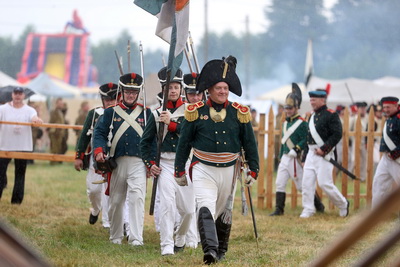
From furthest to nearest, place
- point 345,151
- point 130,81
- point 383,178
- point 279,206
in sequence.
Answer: point 345,151, point 279,206, point 383,178, point 130,81

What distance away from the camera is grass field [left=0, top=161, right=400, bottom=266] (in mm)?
7789

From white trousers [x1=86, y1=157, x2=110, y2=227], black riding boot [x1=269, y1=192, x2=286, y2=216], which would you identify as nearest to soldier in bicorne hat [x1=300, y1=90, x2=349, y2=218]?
black riding boot [x1=269, y1=192, x2=286, y2=216]

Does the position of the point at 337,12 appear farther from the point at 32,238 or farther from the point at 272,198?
the point at 32,238

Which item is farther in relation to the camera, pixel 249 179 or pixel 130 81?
pixel 130 81

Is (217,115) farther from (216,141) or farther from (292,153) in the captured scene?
(292,153)

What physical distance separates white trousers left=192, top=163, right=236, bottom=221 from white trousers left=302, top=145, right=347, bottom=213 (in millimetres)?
5153

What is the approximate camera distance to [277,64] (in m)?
72.8

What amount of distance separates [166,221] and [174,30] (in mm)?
1979

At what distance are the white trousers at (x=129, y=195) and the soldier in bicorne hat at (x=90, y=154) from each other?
1461 millimetres

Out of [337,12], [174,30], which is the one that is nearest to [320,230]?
[174,30]

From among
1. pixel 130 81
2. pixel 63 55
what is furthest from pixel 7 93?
pixel 63 55

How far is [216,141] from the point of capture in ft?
24.8

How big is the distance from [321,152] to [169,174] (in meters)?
4.27

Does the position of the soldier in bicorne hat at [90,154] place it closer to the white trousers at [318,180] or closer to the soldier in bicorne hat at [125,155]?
the soldier in bicorne hat at [125,155]
